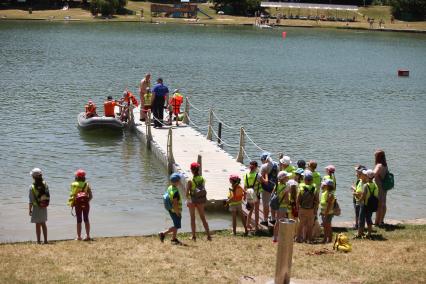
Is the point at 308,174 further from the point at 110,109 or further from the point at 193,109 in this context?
the point at 193,109

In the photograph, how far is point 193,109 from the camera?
3928cm

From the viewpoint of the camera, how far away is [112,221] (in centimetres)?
1961

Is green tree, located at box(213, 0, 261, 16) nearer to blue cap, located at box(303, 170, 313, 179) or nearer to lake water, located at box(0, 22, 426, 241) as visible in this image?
lake water, located at box(0, 22, 426, 241)

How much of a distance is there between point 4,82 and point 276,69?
83.5 ft

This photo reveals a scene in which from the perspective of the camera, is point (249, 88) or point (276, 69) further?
point (276, 69)

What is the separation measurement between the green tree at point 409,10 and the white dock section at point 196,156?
10928cm

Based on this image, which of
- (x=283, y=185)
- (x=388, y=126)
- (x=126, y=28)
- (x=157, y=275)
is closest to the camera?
(x=157, y=275)

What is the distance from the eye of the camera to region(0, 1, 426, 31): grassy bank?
114m

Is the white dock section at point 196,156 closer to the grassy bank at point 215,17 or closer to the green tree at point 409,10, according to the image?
the grassy bank at point 215,17

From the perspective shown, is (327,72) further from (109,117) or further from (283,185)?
(283,185)

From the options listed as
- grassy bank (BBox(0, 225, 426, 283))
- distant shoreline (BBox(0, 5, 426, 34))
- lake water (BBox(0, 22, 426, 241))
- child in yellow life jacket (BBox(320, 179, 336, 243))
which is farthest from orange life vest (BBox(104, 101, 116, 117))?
distant shoreline (BBox(0, 5, 426, 34))

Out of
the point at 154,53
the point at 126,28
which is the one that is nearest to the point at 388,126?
the point at 154,53

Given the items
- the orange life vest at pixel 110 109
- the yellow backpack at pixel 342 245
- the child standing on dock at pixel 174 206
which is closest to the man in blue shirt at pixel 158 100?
the orange life vest at pixel 110 109

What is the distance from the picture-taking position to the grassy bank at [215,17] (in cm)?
11388
